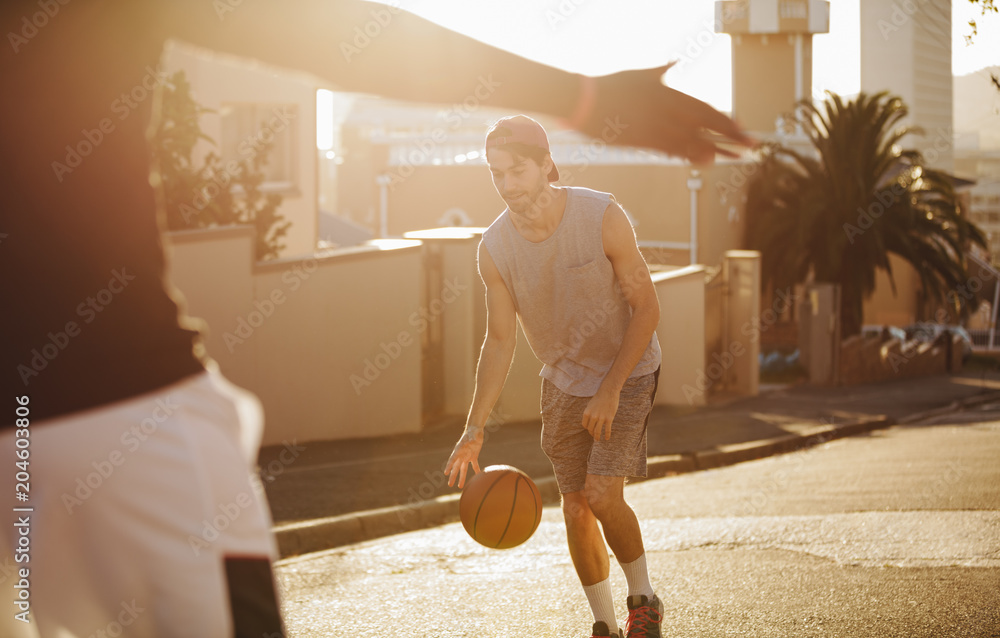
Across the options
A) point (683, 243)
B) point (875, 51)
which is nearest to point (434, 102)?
point (683, 243)

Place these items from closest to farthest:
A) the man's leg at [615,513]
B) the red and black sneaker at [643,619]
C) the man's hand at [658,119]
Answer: the man's hand at [658,119]
the man's leg at [615,513]
the red and black sneaker at [643,619]

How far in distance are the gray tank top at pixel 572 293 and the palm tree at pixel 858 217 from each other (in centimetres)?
2272

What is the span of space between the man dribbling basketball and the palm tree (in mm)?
22690

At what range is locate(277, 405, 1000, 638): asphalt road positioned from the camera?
16.2ft

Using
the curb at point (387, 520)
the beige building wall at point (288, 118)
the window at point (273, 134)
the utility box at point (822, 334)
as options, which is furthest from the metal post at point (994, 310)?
the curb at point (387, 520)

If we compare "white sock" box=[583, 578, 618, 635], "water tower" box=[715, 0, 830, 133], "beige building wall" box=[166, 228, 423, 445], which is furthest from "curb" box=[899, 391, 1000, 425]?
"water tower" box=[715, 0, 830, 133]

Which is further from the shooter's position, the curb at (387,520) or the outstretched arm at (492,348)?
the curb at (387,520)

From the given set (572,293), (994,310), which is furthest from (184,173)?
(994,310)

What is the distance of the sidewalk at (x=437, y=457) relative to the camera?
768 centimetres

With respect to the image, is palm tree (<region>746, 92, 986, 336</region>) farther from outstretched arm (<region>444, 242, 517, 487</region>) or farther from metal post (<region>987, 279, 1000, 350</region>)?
metal post (<region>987, 279, 1000, 350</region>)

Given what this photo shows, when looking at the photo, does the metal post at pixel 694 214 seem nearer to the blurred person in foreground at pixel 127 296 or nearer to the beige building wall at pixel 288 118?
the beige building wall at pixel 288 118

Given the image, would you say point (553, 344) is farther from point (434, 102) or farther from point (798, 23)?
point (798, 23)

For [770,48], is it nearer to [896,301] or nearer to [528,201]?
[896,301]

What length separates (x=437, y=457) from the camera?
1041 centimetres
